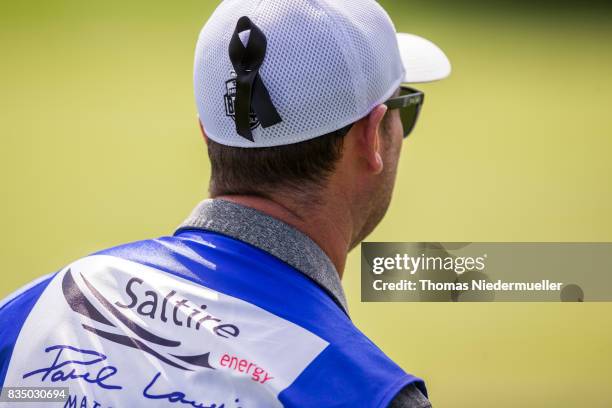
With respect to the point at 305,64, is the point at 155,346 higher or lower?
lower

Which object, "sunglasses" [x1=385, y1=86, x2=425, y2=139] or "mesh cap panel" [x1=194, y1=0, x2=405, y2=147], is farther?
"sunglasses" [x1=385, y1=86, x2=425, y2=139]

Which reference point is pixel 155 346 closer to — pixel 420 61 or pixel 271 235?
pixel 271 235

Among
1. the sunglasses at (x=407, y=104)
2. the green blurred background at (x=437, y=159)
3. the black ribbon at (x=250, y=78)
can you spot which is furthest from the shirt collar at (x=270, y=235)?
the green blurred background at (x=437, y=159)

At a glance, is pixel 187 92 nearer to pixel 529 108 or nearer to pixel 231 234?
pixel 529 108

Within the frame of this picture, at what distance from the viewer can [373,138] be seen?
2.92ft

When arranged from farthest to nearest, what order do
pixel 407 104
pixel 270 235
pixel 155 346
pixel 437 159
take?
pixel 437 159 → pixel 407 104 → pixel 270 235 → pixel 155 346

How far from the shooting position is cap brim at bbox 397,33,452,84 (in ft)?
6.59

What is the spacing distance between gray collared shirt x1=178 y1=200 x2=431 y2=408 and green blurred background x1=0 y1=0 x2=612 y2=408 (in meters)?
2.15

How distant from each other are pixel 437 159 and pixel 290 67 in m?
2.24

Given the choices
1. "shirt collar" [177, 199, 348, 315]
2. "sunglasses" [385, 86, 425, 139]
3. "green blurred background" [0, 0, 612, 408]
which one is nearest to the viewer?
"shirt collar" [177, 199, 348, 315]

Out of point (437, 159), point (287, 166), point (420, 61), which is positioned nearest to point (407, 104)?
point (287, 166)

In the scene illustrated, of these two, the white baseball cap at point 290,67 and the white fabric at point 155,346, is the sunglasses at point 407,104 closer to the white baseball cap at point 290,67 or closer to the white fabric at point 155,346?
the white baseball cap at point 290,67

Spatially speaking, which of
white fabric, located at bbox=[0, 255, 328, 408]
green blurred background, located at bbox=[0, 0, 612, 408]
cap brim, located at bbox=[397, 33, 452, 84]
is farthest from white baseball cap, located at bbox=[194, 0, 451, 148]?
green blurred background, located at bbox=[0, 0, 612, 408]

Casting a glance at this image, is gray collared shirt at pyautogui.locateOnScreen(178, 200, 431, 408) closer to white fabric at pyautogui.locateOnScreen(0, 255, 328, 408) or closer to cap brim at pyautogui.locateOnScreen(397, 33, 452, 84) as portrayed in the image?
white fabric at pyautogui.locateOnScreen(0, 255, 328, 408)
